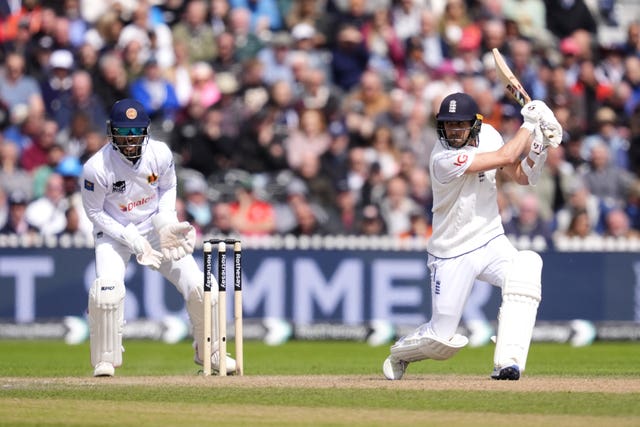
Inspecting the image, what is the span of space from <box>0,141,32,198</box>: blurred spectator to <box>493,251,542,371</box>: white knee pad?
784cm

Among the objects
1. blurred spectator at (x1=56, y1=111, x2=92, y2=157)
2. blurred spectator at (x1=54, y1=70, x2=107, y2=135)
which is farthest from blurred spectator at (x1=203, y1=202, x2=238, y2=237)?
blurred spectator at (x1=54, y1=70, x2=107, y2=135)

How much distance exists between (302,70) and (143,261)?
25.4 ft

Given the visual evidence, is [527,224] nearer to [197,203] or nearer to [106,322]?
[197,203]

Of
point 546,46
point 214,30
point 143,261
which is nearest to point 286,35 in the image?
point 214,30

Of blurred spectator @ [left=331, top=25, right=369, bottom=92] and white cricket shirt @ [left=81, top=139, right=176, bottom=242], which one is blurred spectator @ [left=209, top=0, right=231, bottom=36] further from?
white cricket shirt @ [left=81, top=139, right=176, bottom=242]

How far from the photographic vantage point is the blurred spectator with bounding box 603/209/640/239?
1670cm

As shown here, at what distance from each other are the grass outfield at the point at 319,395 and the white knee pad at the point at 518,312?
0.20 meters

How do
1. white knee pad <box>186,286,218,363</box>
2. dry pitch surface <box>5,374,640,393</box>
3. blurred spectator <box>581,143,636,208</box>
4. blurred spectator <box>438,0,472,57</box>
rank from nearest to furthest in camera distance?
1. dry pitch surface <box>5,374,640,393</box>
2. white knee pad <box>186,286,218,363</box>
3. blurred spectator <box>581,143,636,208</box>
4. blurred spectator <box>438,0,472,57</box>

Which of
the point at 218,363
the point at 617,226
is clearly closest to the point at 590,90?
the point at 617,226

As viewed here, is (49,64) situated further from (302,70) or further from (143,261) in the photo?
(143,261)

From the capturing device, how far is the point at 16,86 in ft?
56.3

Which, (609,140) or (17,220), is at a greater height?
(609,140)

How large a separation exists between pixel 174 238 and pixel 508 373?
8.02 ft

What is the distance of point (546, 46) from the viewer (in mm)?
19359
